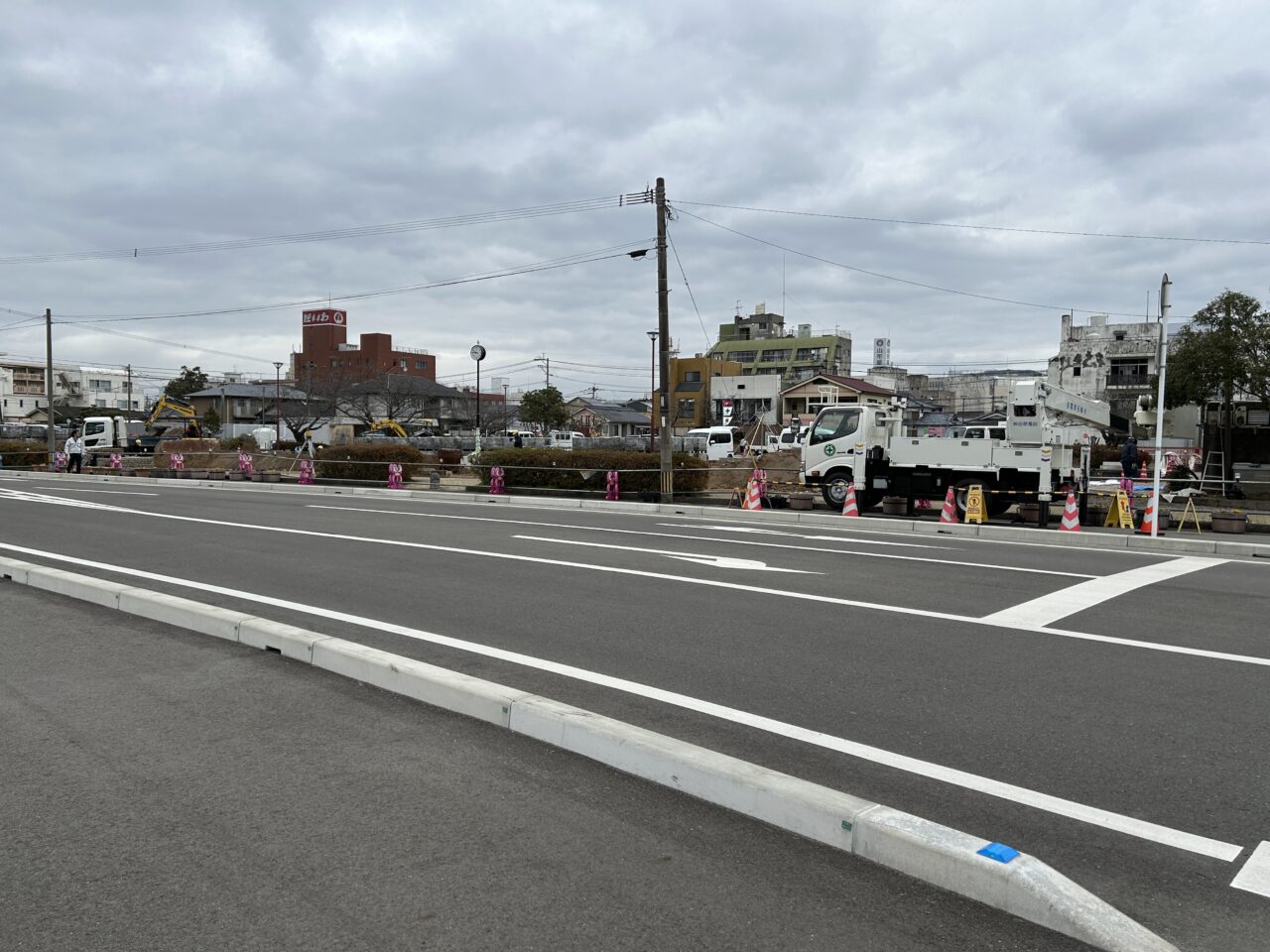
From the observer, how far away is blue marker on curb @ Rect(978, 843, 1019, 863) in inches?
127

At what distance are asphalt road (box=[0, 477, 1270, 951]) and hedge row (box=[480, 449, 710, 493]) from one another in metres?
10.9

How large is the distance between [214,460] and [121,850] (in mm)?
42455

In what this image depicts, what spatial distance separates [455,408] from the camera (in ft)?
323

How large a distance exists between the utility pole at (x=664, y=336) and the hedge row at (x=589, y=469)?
122 centimetres

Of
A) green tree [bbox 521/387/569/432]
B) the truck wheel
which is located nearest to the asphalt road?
the truck wheel

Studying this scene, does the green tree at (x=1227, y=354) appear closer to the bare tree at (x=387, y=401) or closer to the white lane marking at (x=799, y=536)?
the white lane marking at (x=799, y=536)

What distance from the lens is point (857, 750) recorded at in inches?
184

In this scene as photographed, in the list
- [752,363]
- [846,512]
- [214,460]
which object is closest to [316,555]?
[846,512]

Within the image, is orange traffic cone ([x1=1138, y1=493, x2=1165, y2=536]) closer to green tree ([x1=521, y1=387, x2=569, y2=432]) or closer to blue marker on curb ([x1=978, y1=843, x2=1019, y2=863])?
blue marker on curb ([x1=978, y1=843, x2=1019, y2=863])

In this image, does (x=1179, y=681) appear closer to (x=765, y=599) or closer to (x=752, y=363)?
(x=765, y=599)

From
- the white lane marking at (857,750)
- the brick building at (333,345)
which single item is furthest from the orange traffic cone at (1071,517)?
the brick building at (333,345)

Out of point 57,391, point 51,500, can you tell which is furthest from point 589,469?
point 57,391

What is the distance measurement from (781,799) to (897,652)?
333cm

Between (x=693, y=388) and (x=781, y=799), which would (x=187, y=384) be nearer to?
(x=693, y=388)
